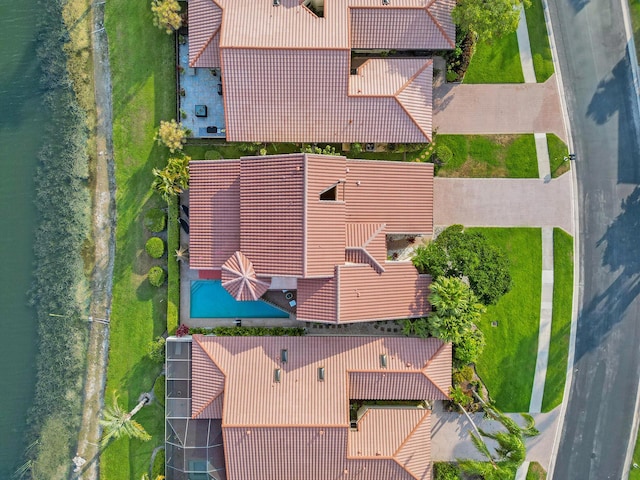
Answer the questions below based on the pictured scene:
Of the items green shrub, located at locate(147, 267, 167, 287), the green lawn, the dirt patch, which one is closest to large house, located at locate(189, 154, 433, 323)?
green shrub, located at locate(147, 267, 167, 287)

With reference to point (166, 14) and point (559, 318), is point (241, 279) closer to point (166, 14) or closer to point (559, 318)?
point (166, 14)

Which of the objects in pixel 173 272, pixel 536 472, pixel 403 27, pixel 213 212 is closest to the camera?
pixel 403 27

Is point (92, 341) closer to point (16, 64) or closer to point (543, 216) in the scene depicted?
point (16, 64)

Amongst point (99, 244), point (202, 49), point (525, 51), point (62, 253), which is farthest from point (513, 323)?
point (62, 253)

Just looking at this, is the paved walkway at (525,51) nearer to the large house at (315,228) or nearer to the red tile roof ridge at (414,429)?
the large house at (315,228)

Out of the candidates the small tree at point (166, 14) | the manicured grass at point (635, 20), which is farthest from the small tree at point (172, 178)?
the manicured grass at point (635, 20)

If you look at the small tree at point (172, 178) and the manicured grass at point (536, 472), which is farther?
the manicured grass at point (536, 472)

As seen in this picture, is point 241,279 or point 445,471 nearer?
point 241,279
